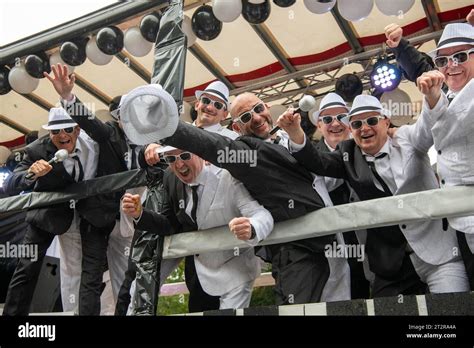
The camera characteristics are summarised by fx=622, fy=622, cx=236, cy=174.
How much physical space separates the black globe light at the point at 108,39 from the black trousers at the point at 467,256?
3.93 m

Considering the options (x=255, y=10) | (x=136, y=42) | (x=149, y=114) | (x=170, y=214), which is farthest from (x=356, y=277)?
(x=136, y=42)

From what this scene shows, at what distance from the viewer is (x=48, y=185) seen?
3.93m

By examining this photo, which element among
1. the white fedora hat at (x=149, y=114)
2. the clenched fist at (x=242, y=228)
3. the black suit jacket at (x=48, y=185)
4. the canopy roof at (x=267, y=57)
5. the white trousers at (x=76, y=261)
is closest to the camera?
the white fedora hat at (x=149, y=114)

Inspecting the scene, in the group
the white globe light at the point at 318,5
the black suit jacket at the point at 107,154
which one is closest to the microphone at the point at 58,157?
the black suit jacket at the point at 107,154

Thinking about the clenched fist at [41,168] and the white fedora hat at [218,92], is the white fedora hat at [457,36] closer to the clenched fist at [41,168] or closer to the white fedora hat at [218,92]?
the white fedora hat at [218,92]

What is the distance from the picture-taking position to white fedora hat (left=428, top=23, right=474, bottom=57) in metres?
2.94

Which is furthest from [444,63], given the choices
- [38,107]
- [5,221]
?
[38,107]

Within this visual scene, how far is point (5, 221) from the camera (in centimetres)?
551

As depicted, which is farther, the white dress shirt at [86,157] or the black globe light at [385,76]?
the black globe light at [385,76]

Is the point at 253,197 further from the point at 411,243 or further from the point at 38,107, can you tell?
the point at 38,107

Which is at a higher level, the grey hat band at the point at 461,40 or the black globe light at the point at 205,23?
the black globe light at the point at 205,23

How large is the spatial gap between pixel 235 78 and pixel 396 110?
9.14ft

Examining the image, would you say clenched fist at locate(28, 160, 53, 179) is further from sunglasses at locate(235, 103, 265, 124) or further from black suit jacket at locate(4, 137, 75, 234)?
sunglasses at locate(235, 103, 265, 124)

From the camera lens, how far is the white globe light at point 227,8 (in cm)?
536
